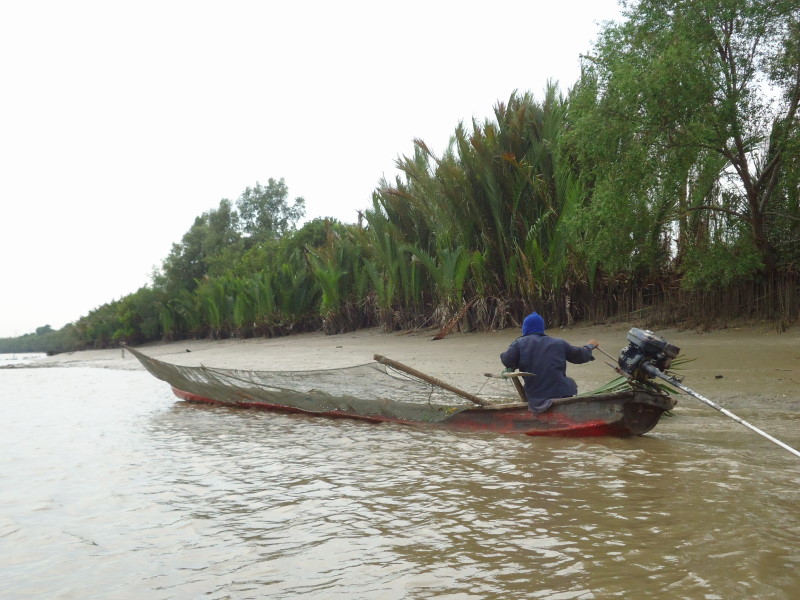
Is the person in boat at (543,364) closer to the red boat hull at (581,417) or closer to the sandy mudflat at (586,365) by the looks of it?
the red boat hull at (581,417)

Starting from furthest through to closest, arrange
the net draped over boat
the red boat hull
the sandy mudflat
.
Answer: the sandy mudflat
the net draped over boat
the red boat hull

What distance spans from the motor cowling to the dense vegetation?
5377 mm

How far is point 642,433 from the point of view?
20.0 ft

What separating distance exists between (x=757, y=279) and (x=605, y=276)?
2695 mm

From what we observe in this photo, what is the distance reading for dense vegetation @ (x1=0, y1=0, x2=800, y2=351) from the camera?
33.7ft

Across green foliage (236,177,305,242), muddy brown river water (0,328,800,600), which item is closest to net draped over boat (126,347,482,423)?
muddy brown river water (0,328,800,600)

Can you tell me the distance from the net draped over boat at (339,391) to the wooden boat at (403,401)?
0.01 metres

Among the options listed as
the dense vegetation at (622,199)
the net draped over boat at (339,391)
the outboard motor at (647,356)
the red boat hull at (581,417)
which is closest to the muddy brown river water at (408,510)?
the red boat hull at (581,417)

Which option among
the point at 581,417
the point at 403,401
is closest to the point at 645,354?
the point at 581,417

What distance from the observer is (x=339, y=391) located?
26.7 feet

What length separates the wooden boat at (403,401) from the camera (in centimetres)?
593

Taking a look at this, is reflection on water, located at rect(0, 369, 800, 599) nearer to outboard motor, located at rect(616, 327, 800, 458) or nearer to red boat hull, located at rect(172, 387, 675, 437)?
red boat hull, located at rect(172, 387, 675, 437)

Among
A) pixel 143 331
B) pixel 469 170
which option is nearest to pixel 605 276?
pixel 469 170

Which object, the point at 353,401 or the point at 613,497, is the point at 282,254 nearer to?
the point at 353,401
